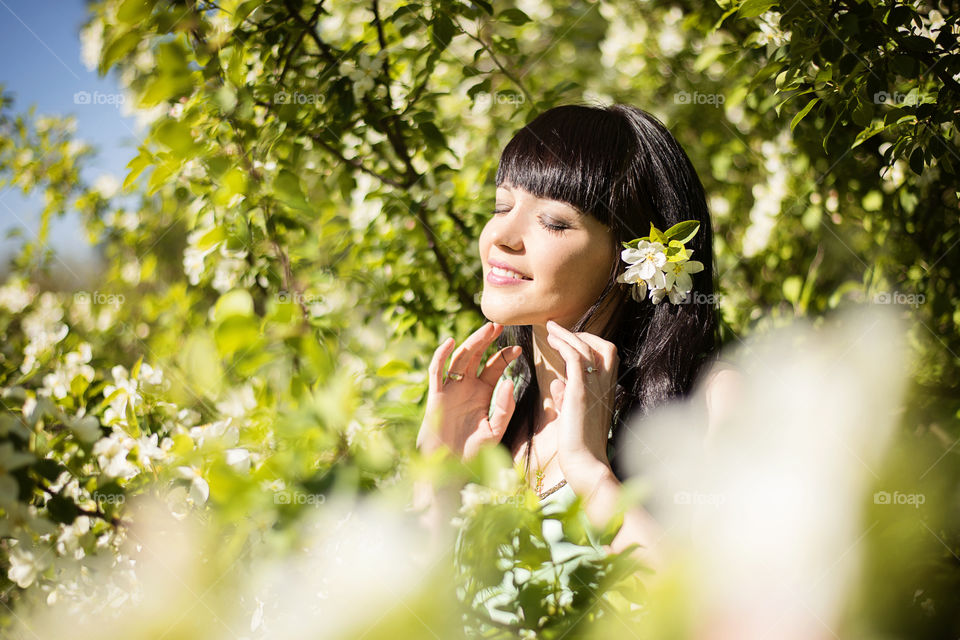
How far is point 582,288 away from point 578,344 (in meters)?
0.17

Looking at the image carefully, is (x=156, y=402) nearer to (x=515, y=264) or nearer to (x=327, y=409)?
(x=515, y=264)

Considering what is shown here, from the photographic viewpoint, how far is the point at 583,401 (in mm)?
1042

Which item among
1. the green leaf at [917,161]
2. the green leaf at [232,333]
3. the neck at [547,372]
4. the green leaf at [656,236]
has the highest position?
the green leaf at [232,333]

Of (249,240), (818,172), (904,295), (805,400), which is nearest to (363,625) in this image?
(805,400)

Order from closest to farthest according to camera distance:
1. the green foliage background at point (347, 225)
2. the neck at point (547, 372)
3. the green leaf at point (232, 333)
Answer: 1. the green leaf at point (232, 333)
2. the green foliage background at point (347, 225)
3. the neck at point (547, 372)

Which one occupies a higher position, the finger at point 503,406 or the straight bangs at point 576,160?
the straight bangs at point 576,160

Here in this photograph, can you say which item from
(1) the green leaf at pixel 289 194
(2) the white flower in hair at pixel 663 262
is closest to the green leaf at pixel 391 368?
(2) the white flower in hair at pixel 663 262

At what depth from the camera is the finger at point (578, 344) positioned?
110cm

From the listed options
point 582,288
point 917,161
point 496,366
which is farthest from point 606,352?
point 917,161

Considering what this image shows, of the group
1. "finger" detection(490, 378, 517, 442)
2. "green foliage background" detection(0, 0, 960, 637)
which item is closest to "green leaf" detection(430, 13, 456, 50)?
"green foliage background" detection(0, 0, 960, 637)

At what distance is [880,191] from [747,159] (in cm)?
92

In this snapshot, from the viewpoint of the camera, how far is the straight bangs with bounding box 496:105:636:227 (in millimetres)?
1242

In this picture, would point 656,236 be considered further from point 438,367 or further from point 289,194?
point 289,194

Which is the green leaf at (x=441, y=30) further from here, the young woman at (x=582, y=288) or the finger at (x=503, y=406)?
the finger at (x=503, y=406)
